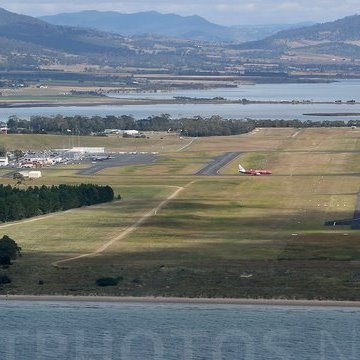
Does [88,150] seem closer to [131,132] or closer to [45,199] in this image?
[131,132]

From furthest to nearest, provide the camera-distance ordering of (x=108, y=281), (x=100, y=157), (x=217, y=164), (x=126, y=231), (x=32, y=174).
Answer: (x=100, y=157) < (x=217, y=164) < (x=32, y=174) < (x=126, y=231) < (x=108, y=281)

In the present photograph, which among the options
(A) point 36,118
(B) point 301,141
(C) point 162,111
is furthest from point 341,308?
(C) point 162,111

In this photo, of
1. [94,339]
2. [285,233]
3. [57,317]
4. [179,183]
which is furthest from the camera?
[179,183]

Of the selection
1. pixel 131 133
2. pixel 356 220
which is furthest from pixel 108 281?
pixel 131 133

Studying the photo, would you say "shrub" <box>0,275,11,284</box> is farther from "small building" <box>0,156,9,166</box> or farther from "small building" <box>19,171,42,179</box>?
"small building" <box>0,156,9,166</box>

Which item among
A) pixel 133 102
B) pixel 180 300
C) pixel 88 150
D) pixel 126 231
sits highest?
pixel 180 300

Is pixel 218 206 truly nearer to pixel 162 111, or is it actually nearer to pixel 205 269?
pixel 205 269

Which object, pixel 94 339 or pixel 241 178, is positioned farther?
pixel 241 178
